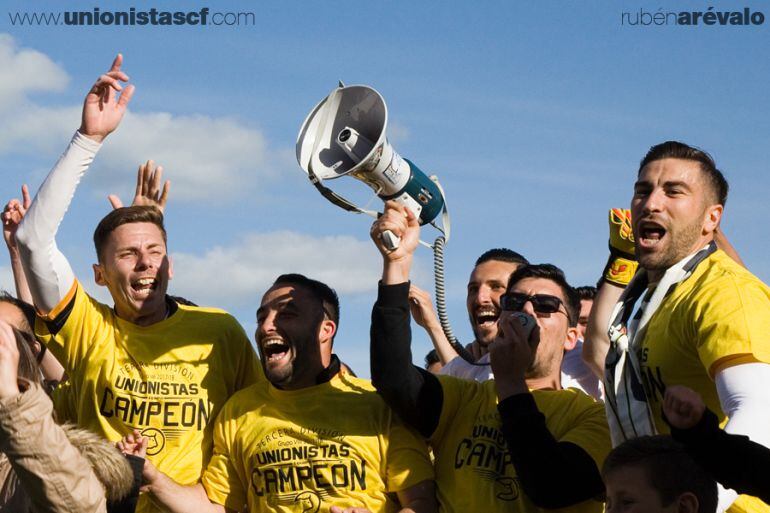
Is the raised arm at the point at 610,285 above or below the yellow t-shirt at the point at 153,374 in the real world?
above

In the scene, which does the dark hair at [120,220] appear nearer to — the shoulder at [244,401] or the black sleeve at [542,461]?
the shoulder at [244,401]

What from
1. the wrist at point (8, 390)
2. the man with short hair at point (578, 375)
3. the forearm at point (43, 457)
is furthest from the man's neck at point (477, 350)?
the wrist at point (8, 390)

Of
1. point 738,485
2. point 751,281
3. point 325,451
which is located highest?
point 751,281

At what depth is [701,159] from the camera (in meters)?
4.77

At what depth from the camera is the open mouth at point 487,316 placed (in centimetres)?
678

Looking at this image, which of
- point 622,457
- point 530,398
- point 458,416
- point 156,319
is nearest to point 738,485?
point 622,457

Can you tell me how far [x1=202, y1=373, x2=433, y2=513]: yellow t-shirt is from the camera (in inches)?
210

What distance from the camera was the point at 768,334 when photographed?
4.08 m

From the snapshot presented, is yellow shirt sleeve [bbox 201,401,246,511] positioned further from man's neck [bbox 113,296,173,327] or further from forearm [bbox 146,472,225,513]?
man's neck [bbox 113,296,173,327]

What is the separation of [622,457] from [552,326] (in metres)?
1.53

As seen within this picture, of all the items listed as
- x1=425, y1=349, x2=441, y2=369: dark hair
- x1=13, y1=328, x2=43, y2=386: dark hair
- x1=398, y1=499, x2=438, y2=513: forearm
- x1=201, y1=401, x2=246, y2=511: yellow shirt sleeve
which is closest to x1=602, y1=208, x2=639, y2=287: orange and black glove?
x1=398, y1=499, x2=438, y2=513: forearm

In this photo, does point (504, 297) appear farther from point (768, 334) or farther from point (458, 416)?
point (768, 334)

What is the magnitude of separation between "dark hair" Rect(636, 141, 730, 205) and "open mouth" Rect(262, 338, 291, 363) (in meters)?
1.95

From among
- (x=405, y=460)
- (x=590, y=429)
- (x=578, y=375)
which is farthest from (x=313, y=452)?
(x=578, y=375)
